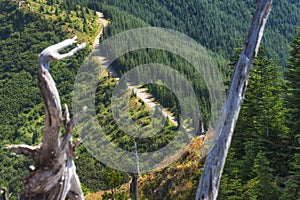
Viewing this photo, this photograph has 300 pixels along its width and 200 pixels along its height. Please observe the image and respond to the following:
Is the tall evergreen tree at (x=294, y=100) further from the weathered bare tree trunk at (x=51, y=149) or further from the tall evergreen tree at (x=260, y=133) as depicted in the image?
the weathered bare tree trunk at (x=51, y=149)

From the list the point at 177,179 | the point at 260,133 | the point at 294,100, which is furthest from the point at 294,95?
the point at 177,179

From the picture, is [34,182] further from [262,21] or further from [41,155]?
[262,21]

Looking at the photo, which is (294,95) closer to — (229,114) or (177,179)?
(177,179)

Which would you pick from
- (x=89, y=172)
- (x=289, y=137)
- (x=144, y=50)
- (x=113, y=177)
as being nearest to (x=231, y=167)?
(x=289, y=137)

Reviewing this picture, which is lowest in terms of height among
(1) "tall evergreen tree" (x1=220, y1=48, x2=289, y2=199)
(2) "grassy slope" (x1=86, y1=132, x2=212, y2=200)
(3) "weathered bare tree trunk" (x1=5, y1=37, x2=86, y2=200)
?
(2) "grassy slope" (x1=86, y1=132, x2=212, y2=200)

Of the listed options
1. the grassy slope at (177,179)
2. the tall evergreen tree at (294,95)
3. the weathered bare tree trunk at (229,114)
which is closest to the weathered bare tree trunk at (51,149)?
the weathered bare tree trunk at (229,114)

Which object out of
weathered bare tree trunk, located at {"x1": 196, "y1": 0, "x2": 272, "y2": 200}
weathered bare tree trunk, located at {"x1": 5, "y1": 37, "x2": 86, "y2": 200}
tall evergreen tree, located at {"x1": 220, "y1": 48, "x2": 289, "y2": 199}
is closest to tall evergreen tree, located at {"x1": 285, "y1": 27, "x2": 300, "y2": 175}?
tall evergreen tree, located at {"x1": 220, "y1": 48, "x2": 289, "y2": 199}

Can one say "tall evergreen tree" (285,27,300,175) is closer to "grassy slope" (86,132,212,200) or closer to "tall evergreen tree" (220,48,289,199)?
"tall evergreen tree" (220,48,289,199)
